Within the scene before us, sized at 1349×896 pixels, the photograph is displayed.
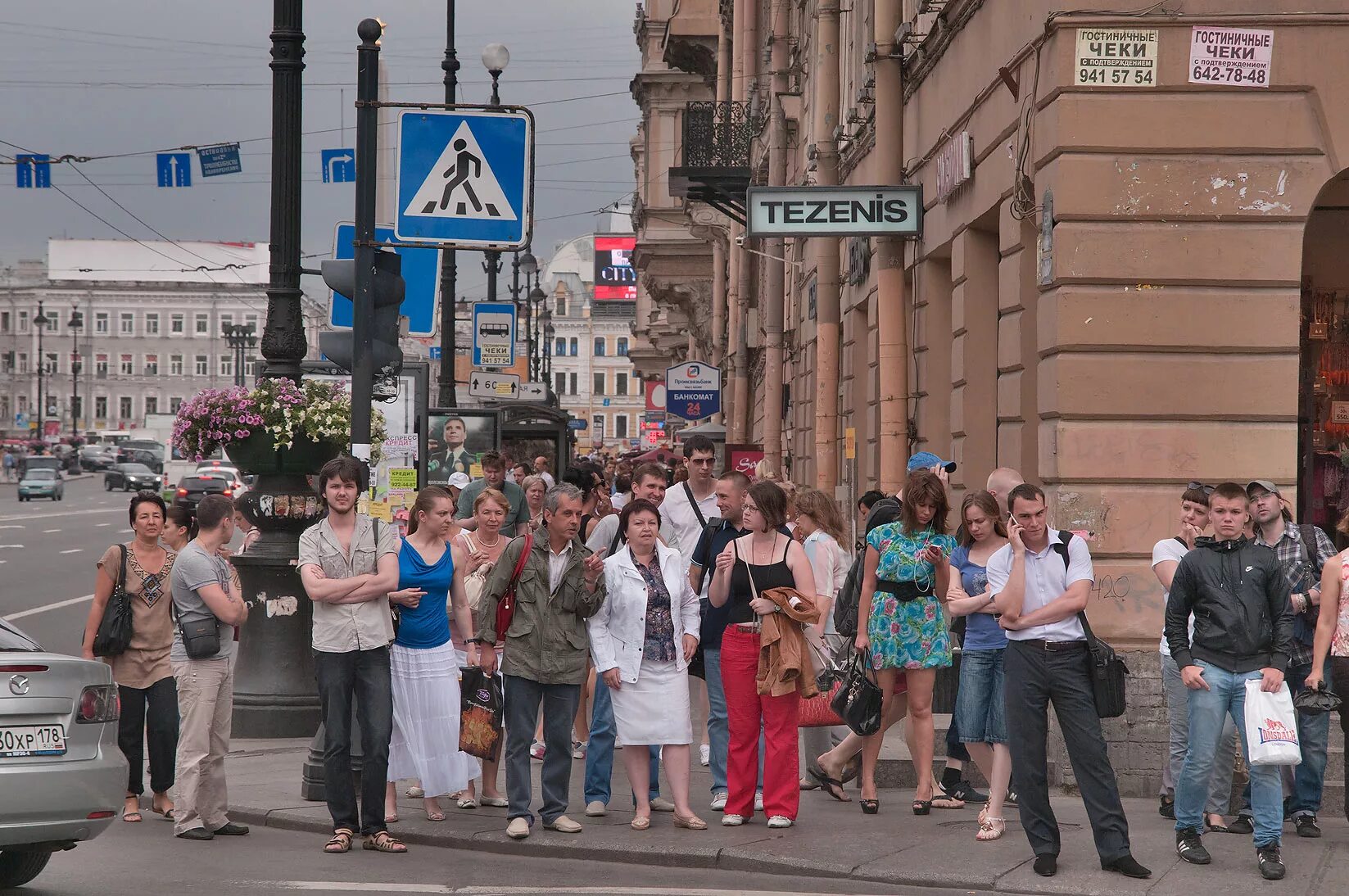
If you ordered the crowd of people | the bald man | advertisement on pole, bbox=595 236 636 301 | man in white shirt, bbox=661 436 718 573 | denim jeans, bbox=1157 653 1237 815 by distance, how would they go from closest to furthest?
1. the crowd of people
2. denim jeans, bbox=1157 653 1237 815
3. the bald man
4. man in white shirt, bbox=661 436 718 573
5. advertisement on pole, bbox=595 236 636 301

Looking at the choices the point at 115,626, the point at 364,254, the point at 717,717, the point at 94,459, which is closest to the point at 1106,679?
the point at 717,717

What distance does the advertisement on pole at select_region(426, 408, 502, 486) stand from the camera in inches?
805

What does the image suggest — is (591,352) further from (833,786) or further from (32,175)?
(833,786)

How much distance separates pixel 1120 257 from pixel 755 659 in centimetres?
354

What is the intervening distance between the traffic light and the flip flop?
3582mm

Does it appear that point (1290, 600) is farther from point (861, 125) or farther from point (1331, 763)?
point (861, 125)

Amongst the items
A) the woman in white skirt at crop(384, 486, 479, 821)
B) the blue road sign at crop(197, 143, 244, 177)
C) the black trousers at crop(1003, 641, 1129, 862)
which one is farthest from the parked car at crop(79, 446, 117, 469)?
the black trousers at crop(1003, 641, 1129, 862)

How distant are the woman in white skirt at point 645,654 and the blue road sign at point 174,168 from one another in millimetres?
26178

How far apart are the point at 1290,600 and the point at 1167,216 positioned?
3.28 meters

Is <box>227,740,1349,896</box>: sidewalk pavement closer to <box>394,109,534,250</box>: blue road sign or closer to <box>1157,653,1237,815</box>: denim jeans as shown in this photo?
<box>1157,653,1237,815</box>: denim jeans

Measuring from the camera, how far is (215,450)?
12945 millimetres

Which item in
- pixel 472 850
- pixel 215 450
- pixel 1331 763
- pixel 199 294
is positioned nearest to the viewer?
pixel 472 850

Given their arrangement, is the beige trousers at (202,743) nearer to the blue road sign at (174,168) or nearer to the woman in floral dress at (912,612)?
the woman in floral dress at (912,612)

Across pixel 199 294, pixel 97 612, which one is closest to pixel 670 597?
pixel 97 612
